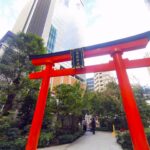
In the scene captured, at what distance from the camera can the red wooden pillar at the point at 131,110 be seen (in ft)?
10.1

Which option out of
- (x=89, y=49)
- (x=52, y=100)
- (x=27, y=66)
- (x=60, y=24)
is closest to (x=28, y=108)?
(x=52, y=100)

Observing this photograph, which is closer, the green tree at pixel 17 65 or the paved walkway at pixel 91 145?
the paved walkway at pixel 91 145

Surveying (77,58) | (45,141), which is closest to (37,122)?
(77,58)

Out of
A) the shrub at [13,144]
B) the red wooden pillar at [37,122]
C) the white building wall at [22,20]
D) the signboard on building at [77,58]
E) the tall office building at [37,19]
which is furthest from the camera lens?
the white building wall at [22,20]

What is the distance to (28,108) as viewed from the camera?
10.0m

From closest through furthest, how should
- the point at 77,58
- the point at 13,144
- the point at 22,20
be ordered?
the point at 77,58 → the point at 13,144 → the point at 22,20

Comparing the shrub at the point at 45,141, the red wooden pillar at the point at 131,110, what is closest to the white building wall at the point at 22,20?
the shrub at the point at 45,141

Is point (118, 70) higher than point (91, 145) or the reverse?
higher

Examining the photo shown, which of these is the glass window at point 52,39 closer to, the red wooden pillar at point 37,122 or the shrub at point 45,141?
the shrub at point 45,141

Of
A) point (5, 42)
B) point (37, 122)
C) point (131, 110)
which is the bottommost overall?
point (37, 122)

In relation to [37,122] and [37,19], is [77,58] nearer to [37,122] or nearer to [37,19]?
[37,122]

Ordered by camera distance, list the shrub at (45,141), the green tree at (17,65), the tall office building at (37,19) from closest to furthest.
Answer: the shrub at (45,141) → the green tree at (17,65) → the tall office building at (37,19)

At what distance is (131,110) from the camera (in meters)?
3.49

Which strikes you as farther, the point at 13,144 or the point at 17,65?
the point at 17,65
